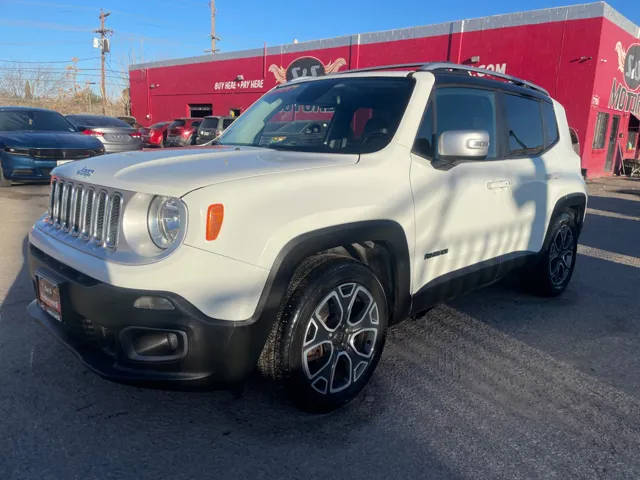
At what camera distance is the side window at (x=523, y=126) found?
3859mm

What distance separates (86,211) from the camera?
8.35 ft

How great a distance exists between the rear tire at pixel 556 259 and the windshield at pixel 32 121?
9238 mm

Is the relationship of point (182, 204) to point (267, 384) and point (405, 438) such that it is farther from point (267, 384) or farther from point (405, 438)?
point (405, 438)

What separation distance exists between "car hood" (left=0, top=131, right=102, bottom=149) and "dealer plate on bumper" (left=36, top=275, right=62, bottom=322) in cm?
732

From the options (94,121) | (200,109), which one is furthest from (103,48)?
(94,121)

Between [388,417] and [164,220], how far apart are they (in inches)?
60.2

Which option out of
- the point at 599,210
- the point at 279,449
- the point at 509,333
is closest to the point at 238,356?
the point at 279,449

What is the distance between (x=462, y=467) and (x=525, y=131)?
9.29ft

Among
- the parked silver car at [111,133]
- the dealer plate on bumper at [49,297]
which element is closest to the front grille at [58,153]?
the parked silver car at [111,133]

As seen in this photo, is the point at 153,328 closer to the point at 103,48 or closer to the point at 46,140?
the point at 46,140

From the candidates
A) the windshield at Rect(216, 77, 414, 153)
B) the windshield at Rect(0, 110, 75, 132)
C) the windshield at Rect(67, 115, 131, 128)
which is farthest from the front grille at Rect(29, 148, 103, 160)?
the windshield at Rect(216, 77, 414, 153)

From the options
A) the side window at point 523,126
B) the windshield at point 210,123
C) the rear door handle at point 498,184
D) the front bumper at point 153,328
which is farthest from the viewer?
the windshield at point 210,123

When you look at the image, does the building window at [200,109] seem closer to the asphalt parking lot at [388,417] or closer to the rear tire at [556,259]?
the rear tire at [556,259]

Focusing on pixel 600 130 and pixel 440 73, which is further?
pixel 600 130
